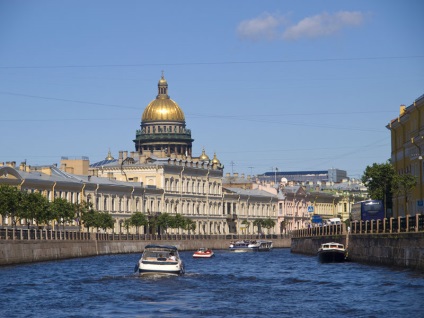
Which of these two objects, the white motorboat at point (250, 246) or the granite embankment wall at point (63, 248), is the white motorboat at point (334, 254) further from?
the white motorboat at point (250, 246)

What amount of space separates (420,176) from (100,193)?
53882 mm

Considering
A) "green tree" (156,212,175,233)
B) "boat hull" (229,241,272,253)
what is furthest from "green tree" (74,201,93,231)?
"green tree" (156,212,175,233)

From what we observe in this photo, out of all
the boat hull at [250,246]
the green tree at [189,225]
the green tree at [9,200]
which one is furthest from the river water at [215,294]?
the green tree at [189,225]

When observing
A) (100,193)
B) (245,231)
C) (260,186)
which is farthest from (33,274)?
(260,186)

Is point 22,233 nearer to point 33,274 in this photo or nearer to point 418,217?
point 33,274

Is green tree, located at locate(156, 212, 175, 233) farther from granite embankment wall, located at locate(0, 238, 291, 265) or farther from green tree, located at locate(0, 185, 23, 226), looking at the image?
green tree, located at locate(0, 185, 23, 226)

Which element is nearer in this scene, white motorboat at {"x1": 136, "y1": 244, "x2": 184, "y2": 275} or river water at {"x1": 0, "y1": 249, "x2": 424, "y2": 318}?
river water at {"x1": 0, "y1": 249, "x2": 424, "y2": 318}

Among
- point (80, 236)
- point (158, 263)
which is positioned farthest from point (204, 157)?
point (158, 263)

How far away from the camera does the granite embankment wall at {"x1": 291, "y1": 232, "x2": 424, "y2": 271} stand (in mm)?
56719

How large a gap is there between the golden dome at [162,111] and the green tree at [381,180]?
90.0 m

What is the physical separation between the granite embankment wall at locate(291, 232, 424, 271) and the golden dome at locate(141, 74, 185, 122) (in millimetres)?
97417

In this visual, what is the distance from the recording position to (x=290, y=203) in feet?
643

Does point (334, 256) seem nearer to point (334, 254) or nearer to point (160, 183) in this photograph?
point (334, 254)

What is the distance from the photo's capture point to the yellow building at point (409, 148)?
86.2m
